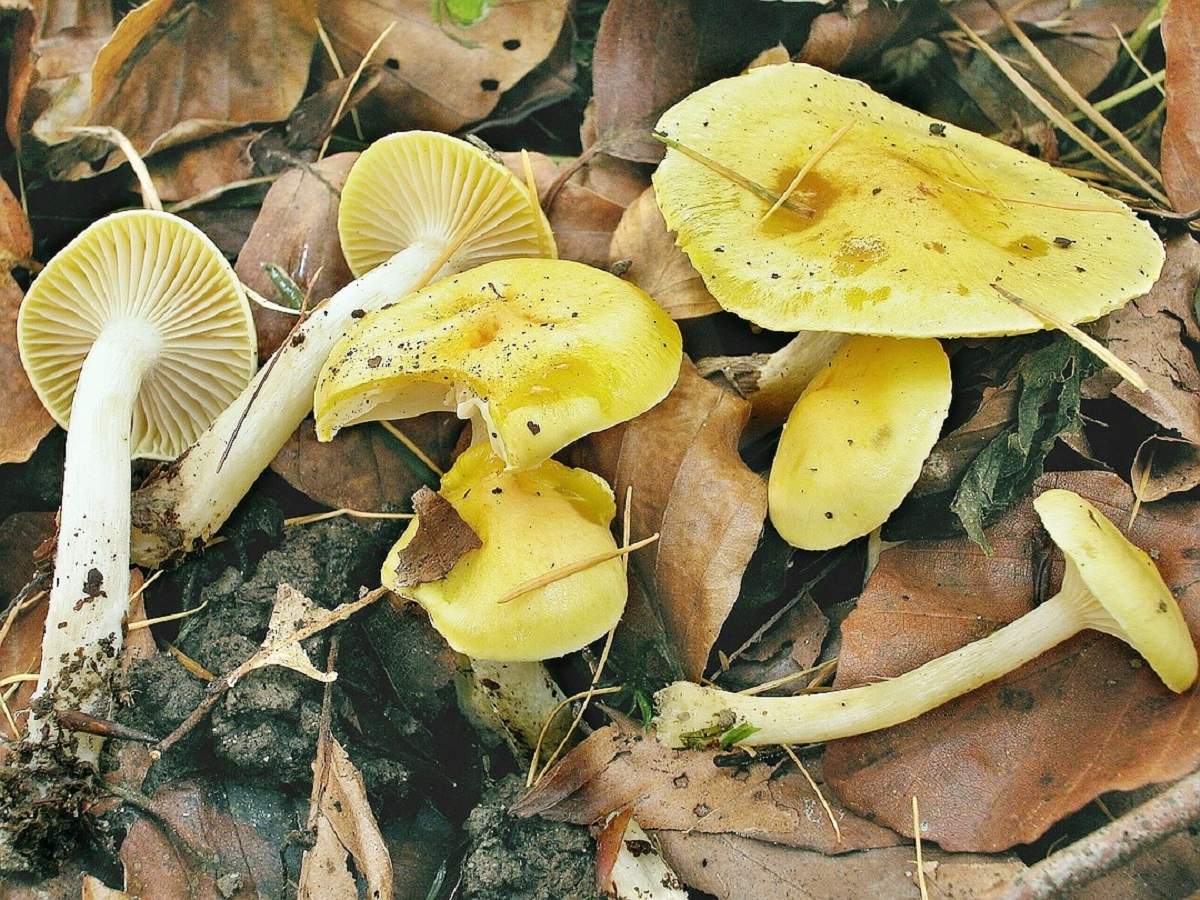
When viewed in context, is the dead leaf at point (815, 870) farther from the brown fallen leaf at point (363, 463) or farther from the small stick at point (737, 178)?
the small stick at point (737, 178)

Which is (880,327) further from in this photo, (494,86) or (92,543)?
(92,543)

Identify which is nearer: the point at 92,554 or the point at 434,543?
the point at 434,543

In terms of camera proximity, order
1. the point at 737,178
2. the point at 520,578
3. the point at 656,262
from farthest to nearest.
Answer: the point at 656,262
the point at 737,178
the point at 520,578

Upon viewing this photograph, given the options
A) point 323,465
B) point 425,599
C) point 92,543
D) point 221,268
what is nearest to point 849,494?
point 425,599

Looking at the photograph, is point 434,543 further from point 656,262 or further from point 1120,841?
point 1120,841

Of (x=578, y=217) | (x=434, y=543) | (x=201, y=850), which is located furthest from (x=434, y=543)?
Result: (x=578, y=217)

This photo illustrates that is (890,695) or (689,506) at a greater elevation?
(689,506)

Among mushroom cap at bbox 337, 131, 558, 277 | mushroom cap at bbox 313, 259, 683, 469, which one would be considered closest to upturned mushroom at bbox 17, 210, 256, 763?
mushroom cap at bbox 337, 131, 558, 277

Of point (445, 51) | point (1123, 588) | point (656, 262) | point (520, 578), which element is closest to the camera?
point (1123, 588)
